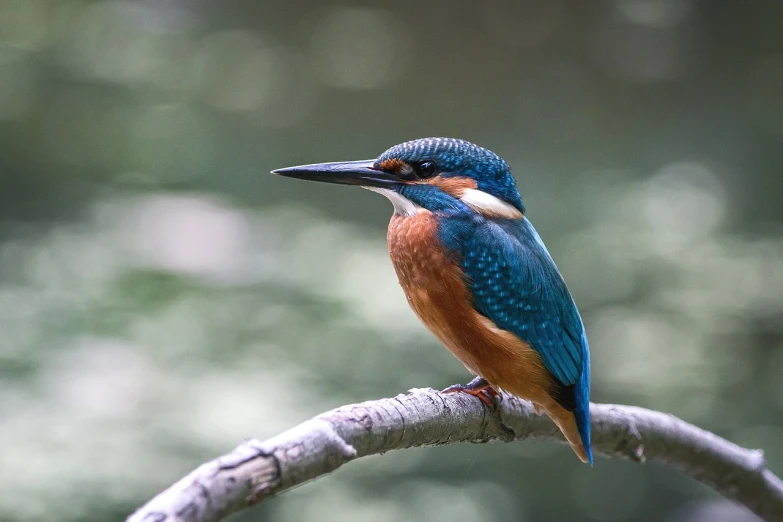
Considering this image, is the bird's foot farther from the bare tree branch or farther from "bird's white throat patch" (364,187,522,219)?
"bird's white throat patch" (364,187,522,219)

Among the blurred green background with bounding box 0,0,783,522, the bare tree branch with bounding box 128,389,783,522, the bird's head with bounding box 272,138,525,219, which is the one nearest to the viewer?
the bare tree branch with bounding box 128,389,783,522

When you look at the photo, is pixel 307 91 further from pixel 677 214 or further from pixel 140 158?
pixel 677 214

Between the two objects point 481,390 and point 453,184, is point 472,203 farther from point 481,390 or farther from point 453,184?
point 481,390

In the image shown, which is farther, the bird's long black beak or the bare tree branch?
the bird's long black beak

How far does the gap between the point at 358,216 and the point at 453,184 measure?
10.9 feet

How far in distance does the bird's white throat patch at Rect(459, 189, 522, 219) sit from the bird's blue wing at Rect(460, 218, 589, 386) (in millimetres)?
33

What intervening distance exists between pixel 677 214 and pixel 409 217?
2339 mm

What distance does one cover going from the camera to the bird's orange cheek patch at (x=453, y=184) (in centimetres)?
200

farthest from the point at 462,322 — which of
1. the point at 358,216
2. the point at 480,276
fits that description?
the point at 358,216

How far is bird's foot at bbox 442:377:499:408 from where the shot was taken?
183 centimetres

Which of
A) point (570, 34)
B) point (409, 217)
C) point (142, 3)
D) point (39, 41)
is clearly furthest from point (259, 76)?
point (409, 217)


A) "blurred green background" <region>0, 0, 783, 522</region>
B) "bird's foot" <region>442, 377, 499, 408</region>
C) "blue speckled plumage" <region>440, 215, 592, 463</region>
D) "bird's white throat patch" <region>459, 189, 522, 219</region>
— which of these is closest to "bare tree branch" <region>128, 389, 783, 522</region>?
"bird's foot" <region>442, 377, 499, 408</region>

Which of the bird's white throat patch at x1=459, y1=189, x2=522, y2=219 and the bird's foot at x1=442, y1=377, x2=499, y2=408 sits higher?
the bird's white throat patch at x1=459, y1=189, x2=522, y2=219

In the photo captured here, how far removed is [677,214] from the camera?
3961 millimetres
